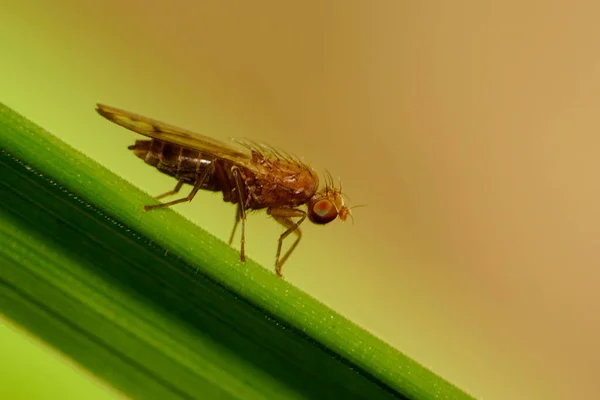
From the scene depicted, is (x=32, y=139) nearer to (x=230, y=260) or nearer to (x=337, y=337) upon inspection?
(x=230, y=260)

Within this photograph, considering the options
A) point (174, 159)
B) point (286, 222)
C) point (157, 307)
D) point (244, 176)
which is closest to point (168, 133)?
point (174, 159)

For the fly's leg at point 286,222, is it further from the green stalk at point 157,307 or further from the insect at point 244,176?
the green stalk at point 157,307

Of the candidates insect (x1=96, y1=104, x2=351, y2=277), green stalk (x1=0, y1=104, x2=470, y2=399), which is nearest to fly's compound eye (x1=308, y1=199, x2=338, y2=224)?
insect (x1=96, y1=104, x2=351, y2=277)

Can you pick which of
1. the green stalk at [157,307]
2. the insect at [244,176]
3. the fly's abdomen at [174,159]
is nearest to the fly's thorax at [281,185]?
the insect at [244,176]

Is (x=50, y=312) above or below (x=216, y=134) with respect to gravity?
below

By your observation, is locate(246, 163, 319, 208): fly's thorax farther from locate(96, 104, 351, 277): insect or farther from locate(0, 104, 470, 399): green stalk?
locate(0, 104, 470, 399): green stalk

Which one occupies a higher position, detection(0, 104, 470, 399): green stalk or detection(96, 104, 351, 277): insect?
detection(96, 104, 351, 277): insect

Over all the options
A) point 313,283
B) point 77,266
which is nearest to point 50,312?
point 77,266
